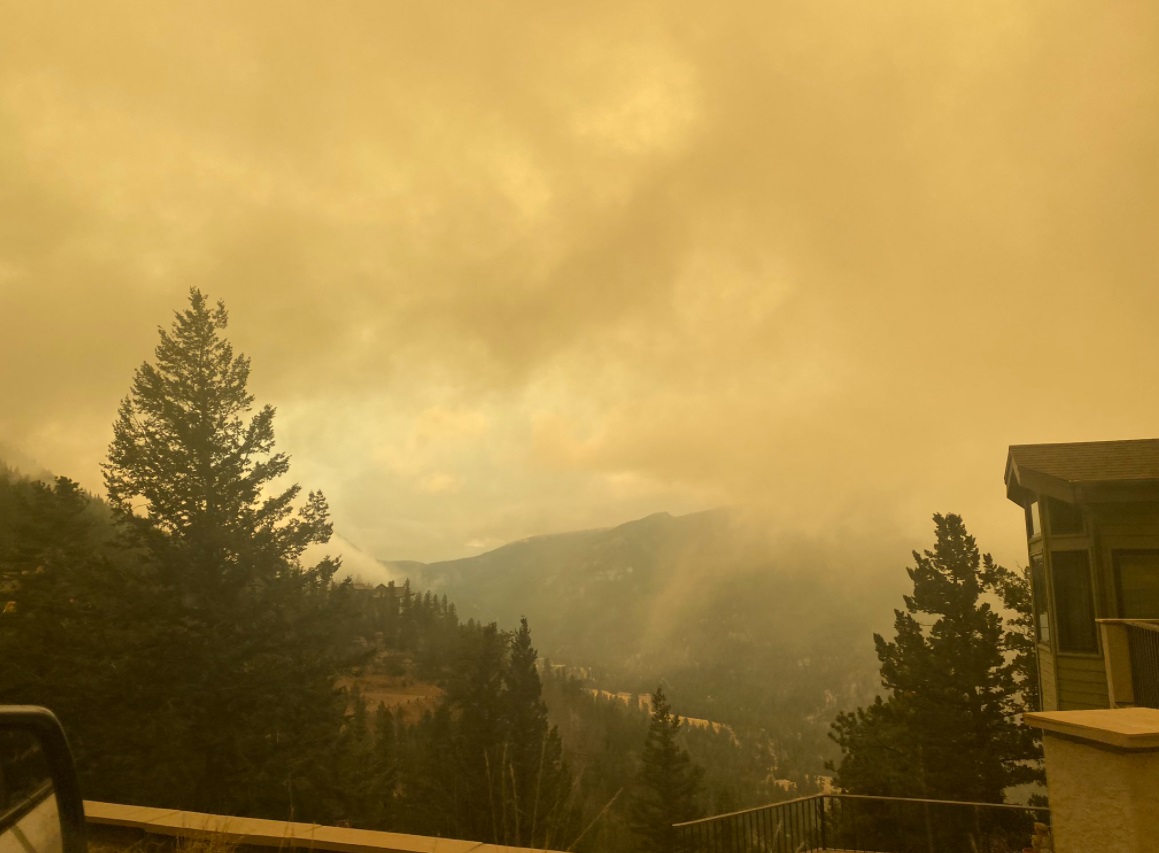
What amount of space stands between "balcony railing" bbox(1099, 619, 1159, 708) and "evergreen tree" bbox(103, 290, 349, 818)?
17135 mm

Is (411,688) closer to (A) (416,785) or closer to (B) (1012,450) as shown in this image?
(A) (416,785)

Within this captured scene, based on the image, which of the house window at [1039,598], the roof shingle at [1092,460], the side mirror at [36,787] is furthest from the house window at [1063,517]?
the side mirror at [36,787]

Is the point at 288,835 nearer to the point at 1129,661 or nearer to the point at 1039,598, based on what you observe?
the point at 1129,661

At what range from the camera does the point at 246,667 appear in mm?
16531

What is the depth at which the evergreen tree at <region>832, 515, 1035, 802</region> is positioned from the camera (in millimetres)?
20828

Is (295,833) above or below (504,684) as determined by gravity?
above

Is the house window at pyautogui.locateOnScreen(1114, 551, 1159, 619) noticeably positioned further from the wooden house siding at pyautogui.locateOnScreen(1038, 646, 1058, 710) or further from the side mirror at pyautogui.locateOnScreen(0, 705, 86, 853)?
the side mirror at pyautogui.locateOnScreen(0, 705, 86, 853)

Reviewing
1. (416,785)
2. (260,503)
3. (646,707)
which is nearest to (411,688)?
(416,785)

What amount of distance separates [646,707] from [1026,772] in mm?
172530

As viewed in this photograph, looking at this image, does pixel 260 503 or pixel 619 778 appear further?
pixel 619 778

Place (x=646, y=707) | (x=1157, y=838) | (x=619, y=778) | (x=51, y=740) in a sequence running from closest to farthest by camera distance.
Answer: (x=51, y=740)
(x=1157, y=838)
(x=619, y=778)
(x=646, y=707)

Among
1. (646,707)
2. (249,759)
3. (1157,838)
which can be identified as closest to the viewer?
(1157,838)

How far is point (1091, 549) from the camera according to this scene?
13617mm

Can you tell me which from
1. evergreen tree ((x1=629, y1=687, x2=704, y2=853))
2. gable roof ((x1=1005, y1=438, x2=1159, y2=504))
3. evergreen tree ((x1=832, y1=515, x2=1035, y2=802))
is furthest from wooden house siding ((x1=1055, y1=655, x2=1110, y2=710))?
evergreen tree ((x1=629, y1=687, x2=704, y2=853))
